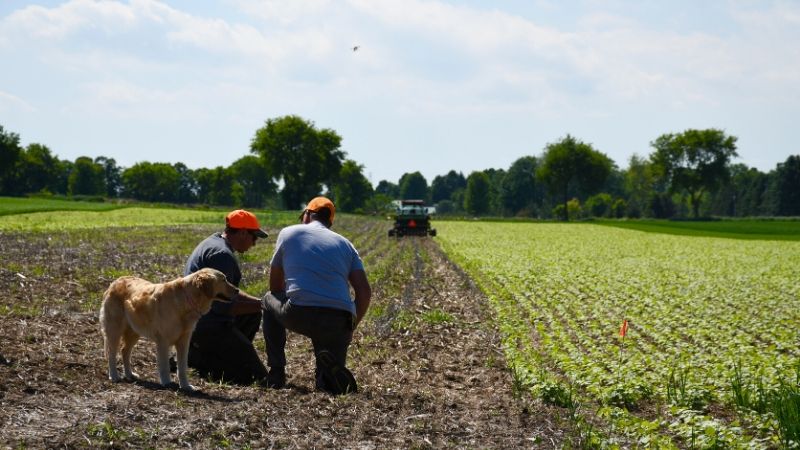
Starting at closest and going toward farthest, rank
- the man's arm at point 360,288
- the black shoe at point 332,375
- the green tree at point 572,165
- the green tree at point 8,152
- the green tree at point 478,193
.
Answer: the black shoe at point 332,375 < the man's arm at point 360,288 < the green tree at point 8,152 < the green tree at point 572,165 < the green tree at point 478,193

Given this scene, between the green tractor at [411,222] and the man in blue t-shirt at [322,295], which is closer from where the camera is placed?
the man in blue t-shirt at [322,295]

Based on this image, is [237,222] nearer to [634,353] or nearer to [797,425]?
[797,425]

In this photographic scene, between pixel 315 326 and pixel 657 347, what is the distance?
20.7 feet

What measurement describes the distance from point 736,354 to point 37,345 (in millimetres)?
9115

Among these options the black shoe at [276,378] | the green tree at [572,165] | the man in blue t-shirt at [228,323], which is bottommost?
the black shoe at [276,378]

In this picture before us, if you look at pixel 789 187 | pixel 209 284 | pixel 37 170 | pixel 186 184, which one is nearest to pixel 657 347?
pixel 209 284

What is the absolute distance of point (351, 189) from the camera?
14712cm

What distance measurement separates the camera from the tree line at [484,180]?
108 m

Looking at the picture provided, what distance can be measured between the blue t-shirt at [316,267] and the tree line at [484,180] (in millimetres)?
81692

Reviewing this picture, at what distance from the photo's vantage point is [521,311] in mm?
15141

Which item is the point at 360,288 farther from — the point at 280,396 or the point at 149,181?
the point at 149,181

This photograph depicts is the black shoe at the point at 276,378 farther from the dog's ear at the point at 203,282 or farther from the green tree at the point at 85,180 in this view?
the green tree at the point at 85,180

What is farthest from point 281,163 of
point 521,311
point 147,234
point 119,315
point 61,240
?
point 119,315

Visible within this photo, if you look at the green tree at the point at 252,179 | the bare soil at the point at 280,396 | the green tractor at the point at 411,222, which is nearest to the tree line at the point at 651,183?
the green tree at the point at 252,179
